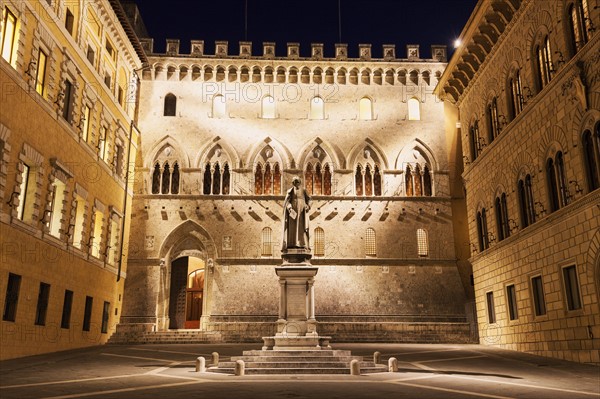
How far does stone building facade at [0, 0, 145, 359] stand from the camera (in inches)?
673

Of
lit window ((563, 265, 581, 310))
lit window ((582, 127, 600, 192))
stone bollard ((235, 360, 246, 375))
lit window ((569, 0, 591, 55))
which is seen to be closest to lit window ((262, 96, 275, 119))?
lit window ((569, 0, 591, 55))

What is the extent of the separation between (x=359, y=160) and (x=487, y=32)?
11456 mm

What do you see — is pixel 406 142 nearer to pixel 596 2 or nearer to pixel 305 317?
pixel 596 2

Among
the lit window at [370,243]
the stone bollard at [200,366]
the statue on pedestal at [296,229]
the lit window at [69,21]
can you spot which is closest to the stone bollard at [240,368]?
the stone bollard at [200,366]

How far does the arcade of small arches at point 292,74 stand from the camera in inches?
1309

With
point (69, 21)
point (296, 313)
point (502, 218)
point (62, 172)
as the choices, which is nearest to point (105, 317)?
point (62, 172)

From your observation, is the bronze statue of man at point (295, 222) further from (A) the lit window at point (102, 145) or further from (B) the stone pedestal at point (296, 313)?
(A) the lit window at point (102, 145)

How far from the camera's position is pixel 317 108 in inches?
1323

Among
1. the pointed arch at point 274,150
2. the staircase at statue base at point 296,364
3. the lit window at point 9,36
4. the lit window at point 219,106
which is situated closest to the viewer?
the staircase at statue base at point 296,364

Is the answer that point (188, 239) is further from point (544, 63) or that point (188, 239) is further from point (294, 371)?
point (544, 63)

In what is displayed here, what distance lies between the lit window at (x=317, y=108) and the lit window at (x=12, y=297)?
20191 millimetres

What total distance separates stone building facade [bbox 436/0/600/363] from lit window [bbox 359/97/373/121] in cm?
735

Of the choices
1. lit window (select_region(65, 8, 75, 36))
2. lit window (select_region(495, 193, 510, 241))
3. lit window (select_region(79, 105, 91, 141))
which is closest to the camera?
lit window (select_region(65, 8, 75, 36))

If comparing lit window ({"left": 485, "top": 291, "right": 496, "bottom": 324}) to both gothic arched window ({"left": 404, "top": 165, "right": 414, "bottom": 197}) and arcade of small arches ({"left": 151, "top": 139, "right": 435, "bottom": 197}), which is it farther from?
gothic arched window ({"left": 404, "top": 165, "right": 414, "bottom": 197})
